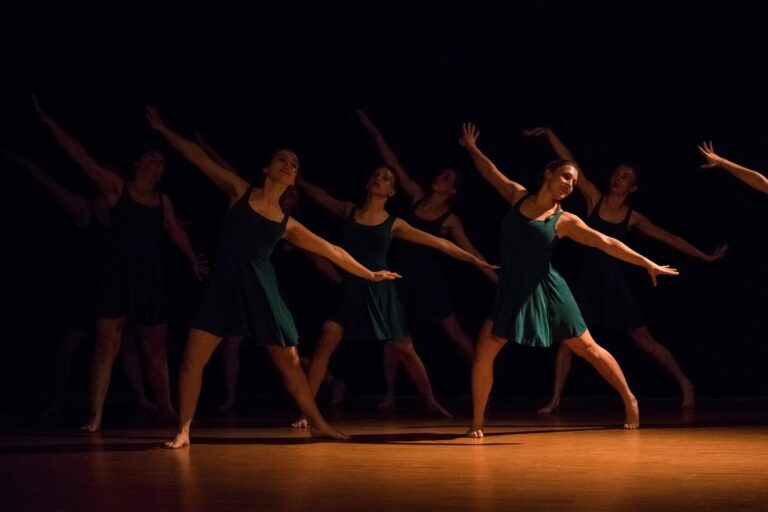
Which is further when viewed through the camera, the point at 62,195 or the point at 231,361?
the point at 231,361

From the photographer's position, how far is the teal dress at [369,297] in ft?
24.5

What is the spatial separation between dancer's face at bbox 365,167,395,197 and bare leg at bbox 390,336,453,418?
0.91m

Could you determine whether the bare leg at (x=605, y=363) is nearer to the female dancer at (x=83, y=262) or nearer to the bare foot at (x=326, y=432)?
the bare foot at (x=326, y=432)

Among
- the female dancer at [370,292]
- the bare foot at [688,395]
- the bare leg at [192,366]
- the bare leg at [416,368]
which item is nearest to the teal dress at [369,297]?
the female dancer at [370,292]

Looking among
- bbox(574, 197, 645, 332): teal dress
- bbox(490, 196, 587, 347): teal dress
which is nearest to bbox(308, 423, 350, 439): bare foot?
bbox(490, 196, 587, 347): teal dress

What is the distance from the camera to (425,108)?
978 centimetres

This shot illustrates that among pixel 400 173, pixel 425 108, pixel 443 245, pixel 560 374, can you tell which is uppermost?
pixel 425 108

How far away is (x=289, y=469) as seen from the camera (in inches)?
214

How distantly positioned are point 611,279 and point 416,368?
1.45m

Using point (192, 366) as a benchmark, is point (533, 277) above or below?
above

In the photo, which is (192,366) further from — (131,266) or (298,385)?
(131,266)

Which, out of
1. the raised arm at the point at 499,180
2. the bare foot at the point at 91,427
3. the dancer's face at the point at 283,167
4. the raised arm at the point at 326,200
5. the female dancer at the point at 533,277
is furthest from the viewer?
the raised arm at the point at 326,200

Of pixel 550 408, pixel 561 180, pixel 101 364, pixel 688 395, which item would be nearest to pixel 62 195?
pixel 101 364

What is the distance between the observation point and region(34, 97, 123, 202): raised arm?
7.21 metres
